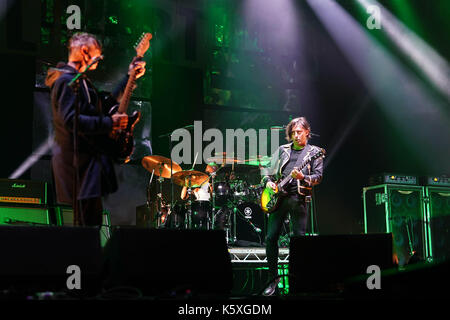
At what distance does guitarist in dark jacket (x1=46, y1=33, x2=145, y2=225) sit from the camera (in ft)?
10.7

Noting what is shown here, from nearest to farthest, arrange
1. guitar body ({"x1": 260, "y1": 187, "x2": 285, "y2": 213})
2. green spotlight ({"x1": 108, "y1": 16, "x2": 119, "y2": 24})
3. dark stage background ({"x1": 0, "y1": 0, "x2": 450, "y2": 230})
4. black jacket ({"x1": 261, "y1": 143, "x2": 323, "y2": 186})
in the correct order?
black jacket ({"x1": 261, "y1": 143, "x2": 323, "y2": 186})
guitar body ({"x1": 260, "y1": 187, "x2": 285, "y2": 213})
dark stage background ({"x1": 0, "y1": 0, "x2": 450, "y2": 230})
green spotlight ({"x1": 108, "y1": 16, "x2": 119, "y2": 24})

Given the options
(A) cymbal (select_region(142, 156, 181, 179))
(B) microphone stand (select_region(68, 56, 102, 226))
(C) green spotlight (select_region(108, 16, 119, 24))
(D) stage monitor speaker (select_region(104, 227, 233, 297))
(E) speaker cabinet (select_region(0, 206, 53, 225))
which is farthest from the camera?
(C) green spotlight (select_region(108, 16, 119, 24))

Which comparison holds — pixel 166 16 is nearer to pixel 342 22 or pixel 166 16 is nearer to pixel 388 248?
pixel 342 22

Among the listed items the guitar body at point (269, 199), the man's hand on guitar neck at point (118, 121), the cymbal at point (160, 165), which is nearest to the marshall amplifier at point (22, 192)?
the cymbal at point (160, 165)

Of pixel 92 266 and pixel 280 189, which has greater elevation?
pixel 280 189

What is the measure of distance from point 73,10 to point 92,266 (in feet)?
22.0

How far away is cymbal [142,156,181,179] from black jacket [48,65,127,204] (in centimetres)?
400

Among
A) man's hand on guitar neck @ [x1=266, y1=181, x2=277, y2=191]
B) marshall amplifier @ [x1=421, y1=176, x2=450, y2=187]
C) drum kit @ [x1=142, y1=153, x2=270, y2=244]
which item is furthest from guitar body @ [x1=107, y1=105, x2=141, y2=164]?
marshall amplifier @ [x1=421, y1=176, x2=450, y2=187]

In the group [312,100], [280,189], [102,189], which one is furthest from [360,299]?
[312,100]

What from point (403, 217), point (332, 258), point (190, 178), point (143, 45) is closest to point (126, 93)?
point (143, 45)

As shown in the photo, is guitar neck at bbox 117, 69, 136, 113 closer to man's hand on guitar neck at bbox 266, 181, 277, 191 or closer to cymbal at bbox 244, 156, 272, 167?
man's hand on guitar neck at bbox 266, 181, 277, 191

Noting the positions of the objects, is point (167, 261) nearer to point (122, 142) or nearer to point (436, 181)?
point (122, 142)

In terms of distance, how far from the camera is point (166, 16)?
9000 millimetres

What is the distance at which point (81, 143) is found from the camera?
3324 mm
